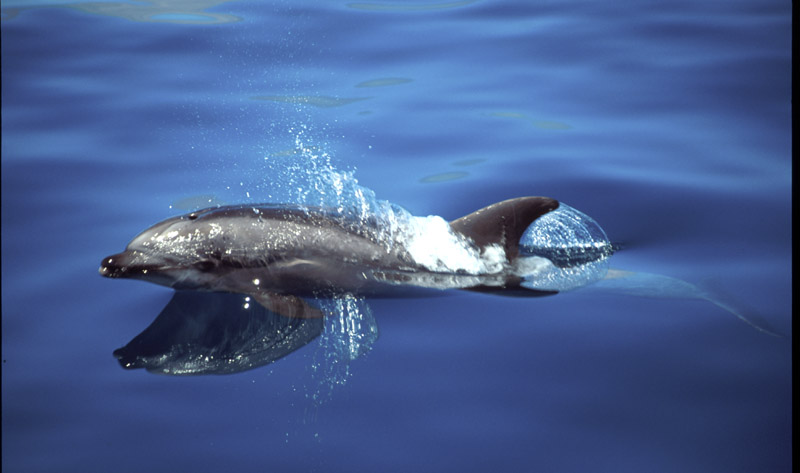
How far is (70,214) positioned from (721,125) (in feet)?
21.6

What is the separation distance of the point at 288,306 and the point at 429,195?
2432mm

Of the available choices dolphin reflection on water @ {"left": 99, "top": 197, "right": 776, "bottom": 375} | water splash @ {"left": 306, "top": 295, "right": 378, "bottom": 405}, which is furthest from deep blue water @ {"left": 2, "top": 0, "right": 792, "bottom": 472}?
dolphin reflection on water @ {"left": 99, "top": 197, "right": 776, "bottom": 375}

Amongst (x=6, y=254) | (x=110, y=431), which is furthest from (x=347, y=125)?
(x=110, y=431)

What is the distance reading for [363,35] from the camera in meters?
→ 11.2

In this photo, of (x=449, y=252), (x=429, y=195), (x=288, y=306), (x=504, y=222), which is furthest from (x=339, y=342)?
(x=429, y=195)

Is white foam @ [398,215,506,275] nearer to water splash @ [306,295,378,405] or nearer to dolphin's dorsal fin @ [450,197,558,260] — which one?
dolphin's dorsal fin @ [450,197,558,260]

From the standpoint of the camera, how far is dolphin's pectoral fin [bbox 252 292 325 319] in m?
4.85

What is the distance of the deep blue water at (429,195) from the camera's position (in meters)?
4.02

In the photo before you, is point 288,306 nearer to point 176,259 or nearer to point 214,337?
point 214,337

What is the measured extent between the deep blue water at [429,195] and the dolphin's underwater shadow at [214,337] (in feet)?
0.39

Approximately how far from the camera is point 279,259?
17.1ft

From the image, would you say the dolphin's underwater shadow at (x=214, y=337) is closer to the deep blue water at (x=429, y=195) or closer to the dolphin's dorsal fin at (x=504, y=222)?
the deep blue water at (x=429, y=195)

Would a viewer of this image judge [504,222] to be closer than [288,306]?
No

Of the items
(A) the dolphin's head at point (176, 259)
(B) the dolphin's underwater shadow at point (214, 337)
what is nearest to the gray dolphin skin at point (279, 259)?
(A) the dolphin's head at point (176, 259)
